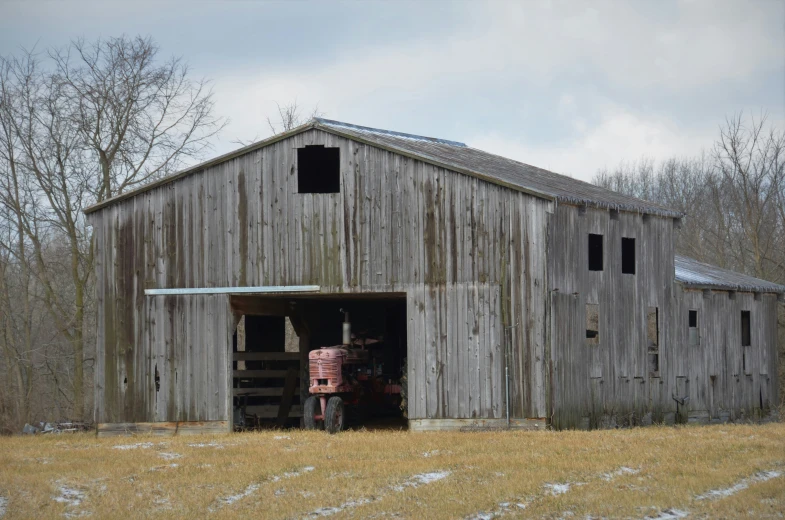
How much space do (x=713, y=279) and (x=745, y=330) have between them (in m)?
2.20

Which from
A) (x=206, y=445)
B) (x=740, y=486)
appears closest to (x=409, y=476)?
(x=740, y=486)

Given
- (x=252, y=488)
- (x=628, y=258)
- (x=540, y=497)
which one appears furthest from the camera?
(x=628, y=258)

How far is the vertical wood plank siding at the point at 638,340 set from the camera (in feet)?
73.7

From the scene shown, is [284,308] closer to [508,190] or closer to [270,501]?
[508,190]

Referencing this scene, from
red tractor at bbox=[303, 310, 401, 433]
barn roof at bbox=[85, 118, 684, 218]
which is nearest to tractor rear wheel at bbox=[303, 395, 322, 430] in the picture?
red tractor at bbox=[303, 310, 401, 433]

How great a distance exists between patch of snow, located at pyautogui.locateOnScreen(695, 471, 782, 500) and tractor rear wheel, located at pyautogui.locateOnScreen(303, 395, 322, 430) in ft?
33.8

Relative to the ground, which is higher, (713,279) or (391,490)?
(713,279)

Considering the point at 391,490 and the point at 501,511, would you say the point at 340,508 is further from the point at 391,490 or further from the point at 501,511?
the point at 501,511

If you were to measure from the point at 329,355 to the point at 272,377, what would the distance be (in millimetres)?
3895

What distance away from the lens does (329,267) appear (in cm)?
2284

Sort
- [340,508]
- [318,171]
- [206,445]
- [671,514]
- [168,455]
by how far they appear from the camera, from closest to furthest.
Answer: [671,514] → [340,508] → [168,455] → [206,445] → [318,171]

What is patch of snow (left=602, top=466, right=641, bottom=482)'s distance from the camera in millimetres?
15766

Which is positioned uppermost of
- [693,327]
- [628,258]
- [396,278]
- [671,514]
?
[628,258]

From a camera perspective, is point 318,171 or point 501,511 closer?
point 501,511
